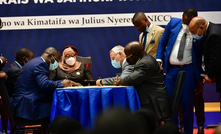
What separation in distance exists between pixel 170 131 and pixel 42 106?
345cm

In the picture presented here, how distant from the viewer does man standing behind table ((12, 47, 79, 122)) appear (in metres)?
4.48

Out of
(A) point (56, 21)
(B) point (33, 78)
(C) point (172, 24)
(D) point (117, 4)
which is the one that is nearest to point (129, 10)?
(D) point (117, 4)

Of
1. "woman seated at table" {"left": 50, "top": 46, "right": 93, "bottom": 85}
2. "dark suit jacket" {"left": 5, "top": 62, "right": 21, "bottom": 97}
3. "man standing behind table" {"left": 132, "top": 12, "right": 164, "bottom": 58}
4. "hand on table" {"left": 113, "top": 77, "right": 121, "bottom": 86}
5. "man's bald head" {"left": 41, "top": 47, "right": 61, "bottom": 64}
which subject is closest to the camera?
"hand on table" {"left": 113, "top": 77, "right": 121, "bottom": 86}

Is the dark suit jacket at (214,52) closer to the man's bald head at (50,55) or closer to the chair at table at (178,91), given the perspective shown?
the chair at table at (178,91)

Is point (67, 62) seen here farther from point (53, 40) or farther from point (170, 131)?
point (170, 131)

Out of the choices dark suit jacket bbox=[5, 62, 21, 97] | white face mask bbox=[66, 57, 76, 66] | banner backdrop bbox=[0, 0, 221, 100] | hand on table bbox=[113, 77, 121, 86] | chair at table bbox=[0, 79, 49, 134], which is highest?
banner backdrop bbox=[0, 0, 221, 100]

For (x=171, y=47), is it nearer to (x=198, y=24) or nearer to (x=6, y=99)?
(x=198, y=24)

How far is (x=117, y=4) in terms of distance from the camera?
7.20 metres

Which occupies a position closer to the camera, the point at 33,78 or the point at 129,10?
the point at 33,78

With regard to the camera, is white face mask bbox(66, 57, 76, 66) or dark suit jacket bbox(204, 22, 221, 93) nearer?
dark suit jacket bbox(204, 22, 221, 93)

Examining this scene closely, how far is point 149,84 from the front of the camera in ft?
14.5

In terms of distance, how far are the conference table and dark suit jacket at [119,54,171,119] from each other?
12cm

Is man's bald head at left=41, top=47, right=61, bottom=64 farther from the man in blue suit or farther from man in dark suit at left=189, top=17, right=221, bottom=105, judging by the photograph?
man in dark suit at left=189, top=17, right=221, bottom=105

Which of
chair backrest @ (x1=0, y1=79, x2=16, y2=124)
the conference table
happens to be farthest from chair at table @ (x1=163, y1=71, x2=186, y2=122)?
chair backrest @ (x1=0, y1=79, x2=16, y2=124)
